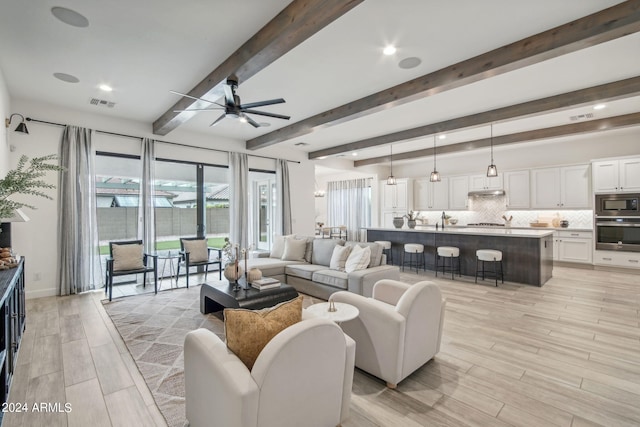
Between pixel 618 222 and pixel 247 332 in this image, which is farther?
pixel 618 222

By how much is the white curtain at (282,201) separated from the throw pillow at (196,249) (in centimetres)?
223

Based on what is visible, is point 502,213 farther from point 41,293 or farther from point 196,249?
point 41,293

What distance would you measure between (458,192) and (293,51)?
714 cm

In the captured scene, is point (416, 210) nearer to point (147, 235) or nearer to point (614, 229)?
point (614, 229)

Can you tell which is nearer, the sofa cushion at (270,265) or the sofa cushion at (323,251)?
the sofa cushion at (270,265)

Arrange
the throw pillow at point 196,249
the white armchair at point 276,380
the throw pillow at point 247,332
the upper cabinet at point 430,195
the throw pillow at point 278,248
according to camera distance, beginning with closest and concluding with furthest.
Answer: the white armchair at point 276,380
the throw pillow at point 247,332
the throw pillow at point 196,249
the throw pillow at point 278,248
the upper cabinet at point 430,195

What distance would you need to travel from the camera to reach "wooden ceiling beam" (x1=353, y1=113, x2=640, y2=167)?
520cm

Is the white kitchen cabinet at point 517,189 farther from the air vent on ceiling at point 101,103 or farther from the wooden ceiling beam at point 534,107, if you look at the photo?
the air vent on ceiling at point 101,103

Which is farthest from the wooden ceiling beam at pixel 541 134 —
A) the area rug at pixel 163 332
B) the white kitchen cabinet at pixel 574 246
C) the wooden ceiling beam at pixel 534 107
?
the area rug at pixel 163 332

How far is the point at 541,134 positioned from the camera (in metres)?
6.12

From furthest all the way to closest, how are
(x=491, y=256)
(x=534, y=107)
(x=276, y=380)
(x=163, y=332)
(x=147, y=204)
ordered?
(x=147, y=204)
(x=491, y=256)
(x=534, y=107)
(x=163, y=332)
(x=276, y=380)

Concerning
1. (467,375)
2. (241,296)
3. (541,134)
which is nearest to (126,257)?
(241,296)

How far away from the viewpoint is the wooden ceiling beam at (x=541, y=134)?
5.20 metres

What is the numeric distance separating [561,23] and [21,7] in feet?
15.3
